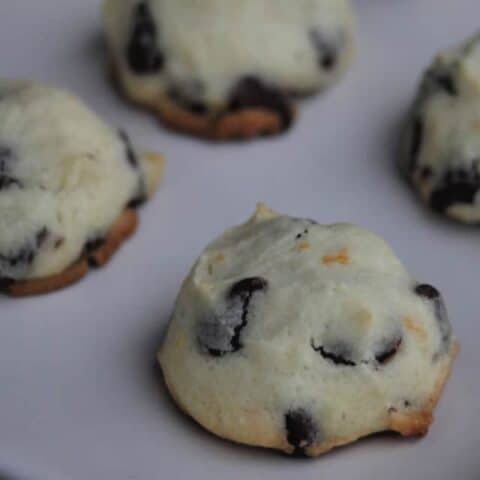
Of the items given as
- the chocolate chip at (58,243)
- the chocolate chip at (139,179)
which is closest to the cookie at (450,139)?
the chocolate chip at (139,179)

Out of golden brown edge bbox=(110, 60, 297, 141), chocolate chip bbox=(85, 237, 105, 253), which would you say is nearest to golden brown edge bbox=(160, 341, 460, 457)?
chocolate chip bbox=(85, 237, 105, 253)

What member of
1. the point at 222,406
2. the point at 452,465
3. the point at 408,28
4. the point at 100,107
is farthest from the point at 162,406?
the point at 408,28

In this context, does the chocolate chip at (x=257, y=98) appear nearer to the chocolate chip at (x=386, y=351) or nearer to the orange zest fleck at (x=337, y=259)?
the orange zest fleck at (x=337, y=259)

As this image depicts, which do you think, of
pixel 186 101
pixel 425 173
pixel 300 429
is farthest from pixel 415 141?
pixel 300 429

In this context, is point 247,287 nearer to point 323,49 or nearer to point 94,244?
point 94,244

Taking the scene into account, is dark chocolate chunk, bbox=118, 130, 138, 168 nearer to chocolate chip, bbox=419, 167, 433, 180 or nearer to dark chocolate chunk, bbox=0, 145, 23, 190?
dark chocolate chunk, bbox=0, 145, 23, 190

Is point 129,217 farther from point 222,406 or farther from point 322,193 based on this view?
point 222,406
